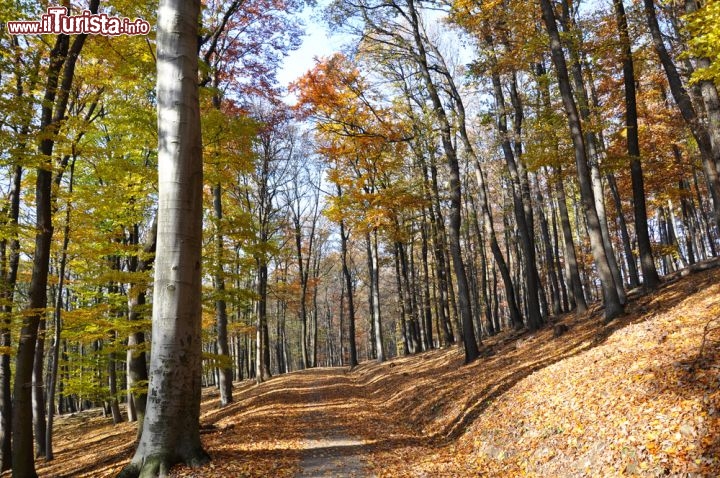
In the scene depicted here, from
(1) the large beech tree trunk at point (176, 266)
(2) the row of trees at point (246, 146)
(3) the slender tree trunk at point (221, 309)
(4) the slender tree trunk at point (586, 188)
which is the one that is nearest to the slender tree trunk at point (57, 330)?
(2) the row of trees at point (246, 146)

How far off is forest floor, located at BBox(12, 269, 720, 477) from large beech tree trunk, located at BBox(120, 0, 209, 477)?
1.37ft

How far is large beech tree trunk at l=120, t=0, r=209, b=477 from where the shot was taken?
502 cm

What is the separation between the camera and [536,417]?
6.56 meters

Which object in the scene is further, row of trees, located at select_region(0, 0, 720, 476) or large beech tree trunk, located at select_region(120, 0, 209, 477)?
row of trees, located at select_region(0, 0, 720, 476)

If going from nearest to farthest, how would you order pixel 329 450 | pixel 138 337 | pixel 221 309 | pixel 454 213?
1. pixel 329 450
2. pixel 138 337
3. pixel 454 213
4. pixel 221 309

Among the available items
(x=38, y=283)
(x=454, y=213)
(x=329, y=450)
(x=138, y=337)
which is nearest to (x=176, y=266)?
(x=329, y=450)

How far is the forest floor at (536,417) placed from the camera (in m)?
4.66

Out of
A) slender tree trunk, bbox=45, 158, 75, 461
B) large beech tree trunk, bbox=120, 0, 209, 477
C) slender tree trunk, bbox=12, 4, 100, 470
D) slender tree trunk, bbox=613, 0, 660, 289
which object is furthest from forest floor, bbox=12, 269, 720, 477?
slender tree trunk, bbox=12, 4, 100, 470

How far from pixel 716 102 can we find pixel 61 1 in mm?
14476

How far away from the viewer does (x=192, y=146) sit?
5488 millimetres

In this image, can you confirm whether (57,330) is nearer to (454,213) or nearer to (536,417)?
(536,417)

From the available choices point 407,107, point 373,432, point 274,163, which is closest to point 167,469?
point 373,432

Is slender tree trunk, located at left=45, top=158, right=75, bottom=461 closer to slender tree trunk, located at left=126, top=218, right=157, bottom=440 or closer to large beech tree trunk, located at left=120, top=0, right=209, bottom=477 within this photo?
A: slender tree trunk, located at left=126, top=218, right=157, bottom=440

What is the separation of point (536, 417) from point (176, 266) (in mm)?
5472
